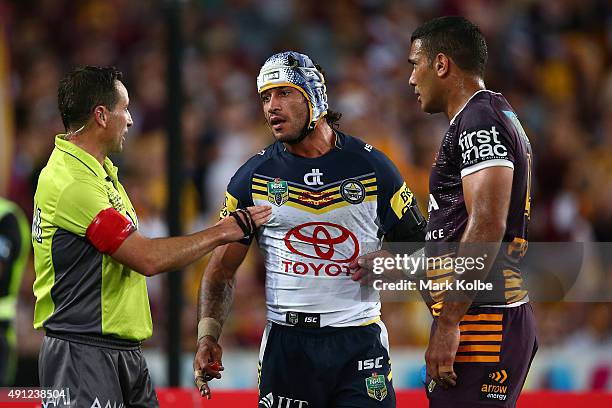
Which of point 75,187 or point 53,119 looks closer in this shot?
point 75,187

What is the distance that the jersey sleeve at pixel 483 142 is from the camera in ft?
14.3

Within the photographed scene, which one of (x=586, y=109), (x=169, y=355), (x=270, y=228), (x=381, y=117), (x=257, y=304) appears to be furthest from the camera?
(x=586, y=109)

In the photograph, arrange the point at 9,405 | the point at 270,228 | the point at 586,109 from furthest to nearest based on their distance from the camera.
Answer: the point at 586,109
the point at 9,405
the point at 270,228

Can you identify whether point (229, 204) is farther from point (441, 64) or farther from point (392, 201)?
point (441, 64)

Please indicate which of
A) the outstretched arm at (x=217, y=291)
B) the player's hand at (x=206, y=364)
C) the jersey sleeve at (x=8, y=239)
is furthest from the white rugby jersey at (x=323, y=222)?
the jersey sleeve at (x=8, y=239)

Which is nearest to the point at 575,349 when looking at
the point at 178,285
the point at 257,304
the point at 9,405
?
the point at 257,304

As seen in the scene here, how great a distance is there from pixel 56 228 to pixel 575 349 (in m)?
5.05

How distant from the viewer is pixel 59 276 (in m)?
4.57

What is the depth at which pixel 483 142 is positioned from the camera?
4.38 metres

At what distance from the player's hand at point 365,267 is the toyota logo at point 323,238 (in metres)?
0.06

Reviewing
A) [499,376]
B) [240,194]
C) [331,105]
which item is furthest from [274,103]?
[331,105]

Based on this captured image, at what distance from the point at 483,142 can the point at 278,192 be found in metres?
1.12

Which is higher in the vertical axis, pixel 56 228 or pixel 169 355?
pixel 56 228

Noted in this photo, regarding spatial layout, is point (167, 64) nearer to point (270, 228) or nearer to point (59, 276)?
point (270, 228)
